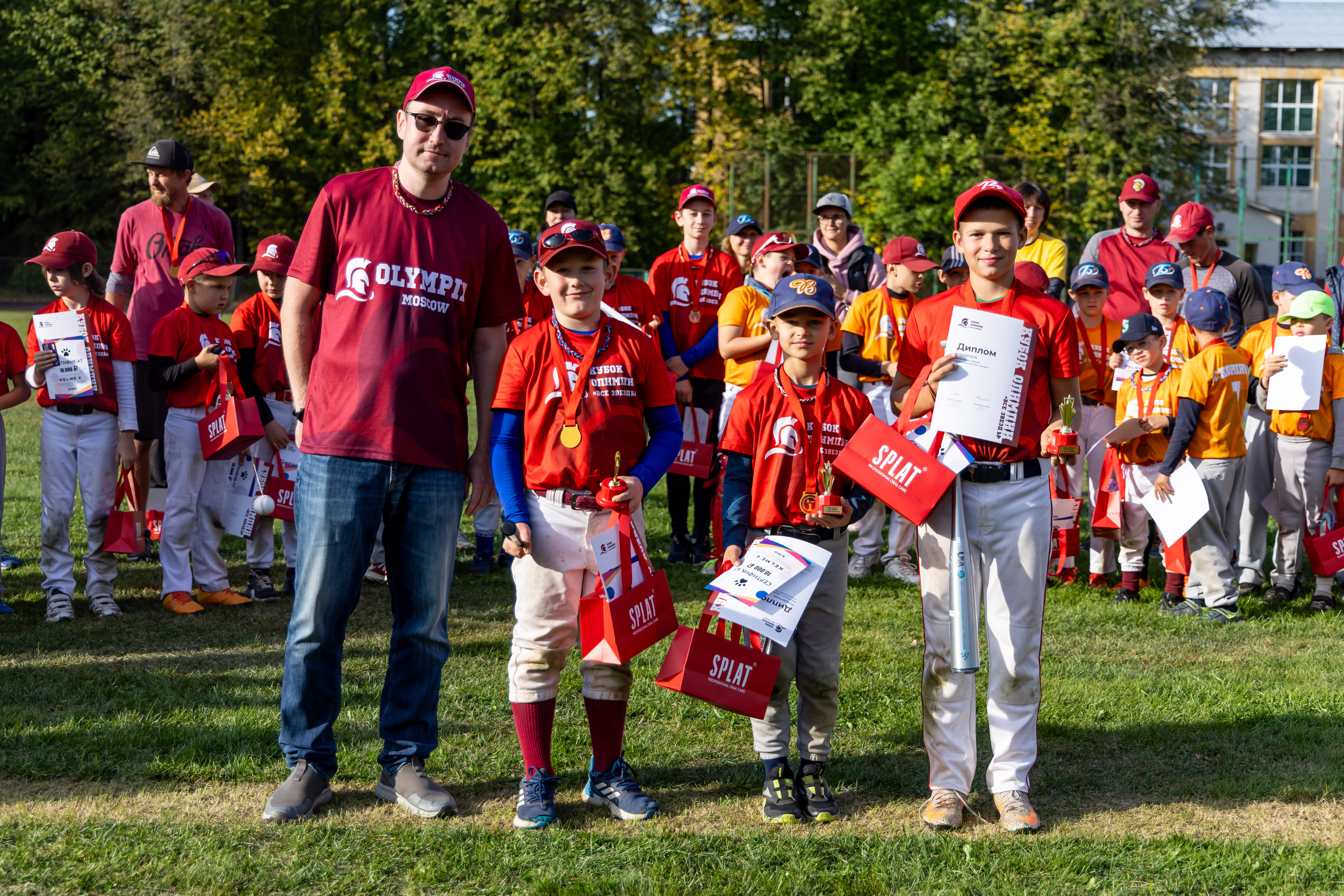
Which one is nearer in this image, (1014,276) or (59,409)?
(1014,276)

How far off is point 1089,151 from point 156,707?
31.9 meters

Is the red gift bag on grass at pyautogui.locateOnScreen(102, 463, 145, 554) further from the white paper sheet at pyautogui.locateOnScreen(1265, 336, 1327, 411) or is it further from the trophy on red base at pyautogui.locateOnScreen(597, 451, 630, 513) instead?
the white paper sheet at pyautogui.locateOnScreen(1265, 336, 1327, 411)

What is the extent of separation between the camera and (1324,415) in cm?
759

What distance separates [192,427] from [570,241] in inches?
155

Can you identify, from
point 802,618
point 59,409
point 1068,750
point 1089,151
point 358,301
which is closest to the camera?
point 358,301

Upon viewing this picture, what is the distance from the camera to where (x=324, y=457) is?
4.07 meters

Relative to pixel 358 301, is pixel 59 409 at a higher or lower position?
lower

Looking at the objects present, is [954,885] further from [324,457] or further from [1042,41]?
[1042,41]

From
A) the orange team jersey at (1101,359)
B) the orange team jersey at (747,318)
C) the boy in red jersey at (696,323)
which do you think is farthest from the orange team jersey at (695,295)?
the orange team jersey at (1101,359)

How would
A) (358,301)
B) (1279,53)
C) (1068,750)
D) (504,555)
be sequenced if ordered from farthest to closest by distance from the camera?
(1279,53) < (504,555) < (1068,750) < (358,301)

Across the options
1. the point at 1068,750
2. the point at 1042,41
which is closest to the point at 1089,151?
the point at 1042,41

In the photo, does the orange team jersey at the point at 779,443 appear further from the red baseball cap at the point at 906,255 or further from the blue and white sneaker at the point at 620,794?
the red baseball cap at the point at 906,255

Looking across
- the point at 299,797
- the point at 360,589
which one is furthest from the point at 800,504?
the point at 299,797

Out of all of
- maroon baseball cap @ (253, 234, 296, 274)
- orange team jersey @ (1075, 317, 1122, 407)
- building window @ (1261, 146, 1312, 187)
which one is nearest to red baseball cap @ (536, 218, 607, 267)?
maroon baseball cap @ (253, 234, 296, 274)
